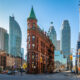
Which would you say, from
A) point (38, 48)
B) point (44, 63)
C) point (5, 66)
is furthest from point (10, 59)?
point (38, 48)

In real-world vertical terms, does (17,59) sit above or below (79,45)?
below

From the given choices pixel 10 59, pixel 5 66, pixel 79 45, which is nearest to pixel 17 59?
pixel 10 59

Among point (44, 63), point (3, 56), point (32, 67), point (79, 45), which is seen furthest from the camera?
point (79, 45)

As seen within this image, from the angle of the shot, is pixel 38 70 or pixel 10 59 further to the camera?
pixel 10 59

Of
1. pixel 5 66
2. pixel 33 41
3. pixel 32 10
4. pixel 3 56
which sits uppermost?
pixel 32 10

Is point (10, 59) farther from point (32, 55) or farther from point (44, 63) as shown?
point (32, 55)

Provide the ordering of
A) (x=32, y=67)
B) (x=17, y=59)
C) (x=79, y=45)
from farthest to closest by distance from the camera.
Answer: (x=79, y=45) < (x=17, y=59) < (x=32, y=67)

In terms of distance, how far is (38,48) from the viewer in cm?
7269

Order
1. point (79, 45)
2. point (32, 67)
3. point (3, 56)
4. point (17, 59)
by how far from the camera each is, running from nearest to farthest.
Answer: point (32, 67) < point (3, 56) < point (17, 59) < point (79, 45)

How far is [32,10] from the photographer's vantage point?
78.4 metres

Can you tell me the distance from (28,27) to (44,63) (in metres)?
23.6

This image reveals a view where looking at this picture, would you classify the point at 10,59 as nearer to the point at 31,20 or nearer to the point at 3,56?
the point at 3,56

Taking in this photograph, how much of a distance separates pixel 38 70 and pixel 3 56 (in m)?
54.9

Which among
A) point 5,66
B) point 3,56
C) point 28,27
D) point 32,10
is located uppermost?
point 32,10
